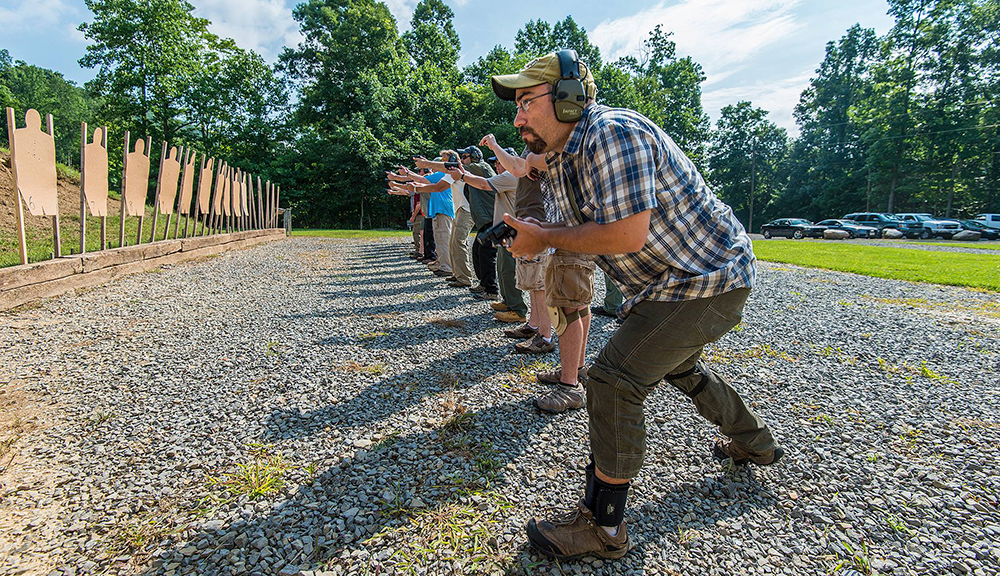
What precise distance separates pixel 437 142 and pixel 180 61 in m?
20.3

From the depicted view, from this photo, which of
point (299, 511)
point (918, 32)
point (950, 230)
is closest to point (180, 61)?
point (299, 511)

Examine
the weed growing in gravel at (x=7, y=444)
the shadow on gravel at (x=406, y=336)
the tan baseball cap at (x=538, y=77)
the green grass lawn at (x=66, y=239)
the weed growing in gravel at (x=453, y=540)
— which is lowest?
the weed growing in gravel at (x=453, y=540)

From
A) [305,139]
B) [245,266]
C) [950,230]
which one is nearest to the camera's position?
[245,266]

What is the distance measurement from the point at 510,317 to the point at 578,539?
12.4 feet

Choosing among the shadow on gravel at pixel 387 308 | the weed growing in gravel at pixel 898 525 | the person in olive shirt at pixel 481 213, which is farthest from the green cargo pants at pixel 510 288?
the weed growing in gravel at pixel 898 525

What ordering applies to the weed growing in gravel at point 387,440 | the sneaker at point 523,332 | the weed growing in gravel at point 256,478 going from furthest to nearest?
the sneaker at point 523,332 < the weed growing in gravel at point 387,440 < the weed growing in gravel at point 256,478

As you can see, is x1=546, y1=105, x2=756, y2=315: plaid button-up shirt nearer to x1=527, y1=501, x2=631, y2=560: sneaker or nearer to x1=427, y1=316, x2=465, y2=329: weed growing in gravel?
x1=527, y1=501, x2=631, y2=560: sneaker

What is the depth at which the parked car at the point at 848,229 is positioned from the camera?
30844 mm

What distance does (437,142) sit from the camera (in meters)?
35.3

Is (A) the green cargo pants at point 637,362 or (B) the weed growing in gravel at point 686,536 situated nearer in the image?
(A) the green cargo pants at point 637,362

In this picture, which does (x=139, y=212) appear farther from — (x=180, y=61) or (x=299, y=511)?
(x=180, y=61)

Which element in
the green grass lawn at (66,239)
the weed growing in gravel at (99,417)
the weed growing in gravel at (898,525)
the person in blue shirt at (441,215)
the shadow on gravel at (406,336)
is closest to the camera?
the weed growing in gravel at (898,525)

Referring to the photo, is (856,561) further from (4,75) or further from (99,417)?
(4,75)

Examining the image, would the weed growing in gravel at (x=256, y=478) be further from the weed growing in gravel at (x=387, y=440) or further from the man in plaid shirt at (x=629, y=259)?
the man in plaid shirt at (x=629, y=259)
